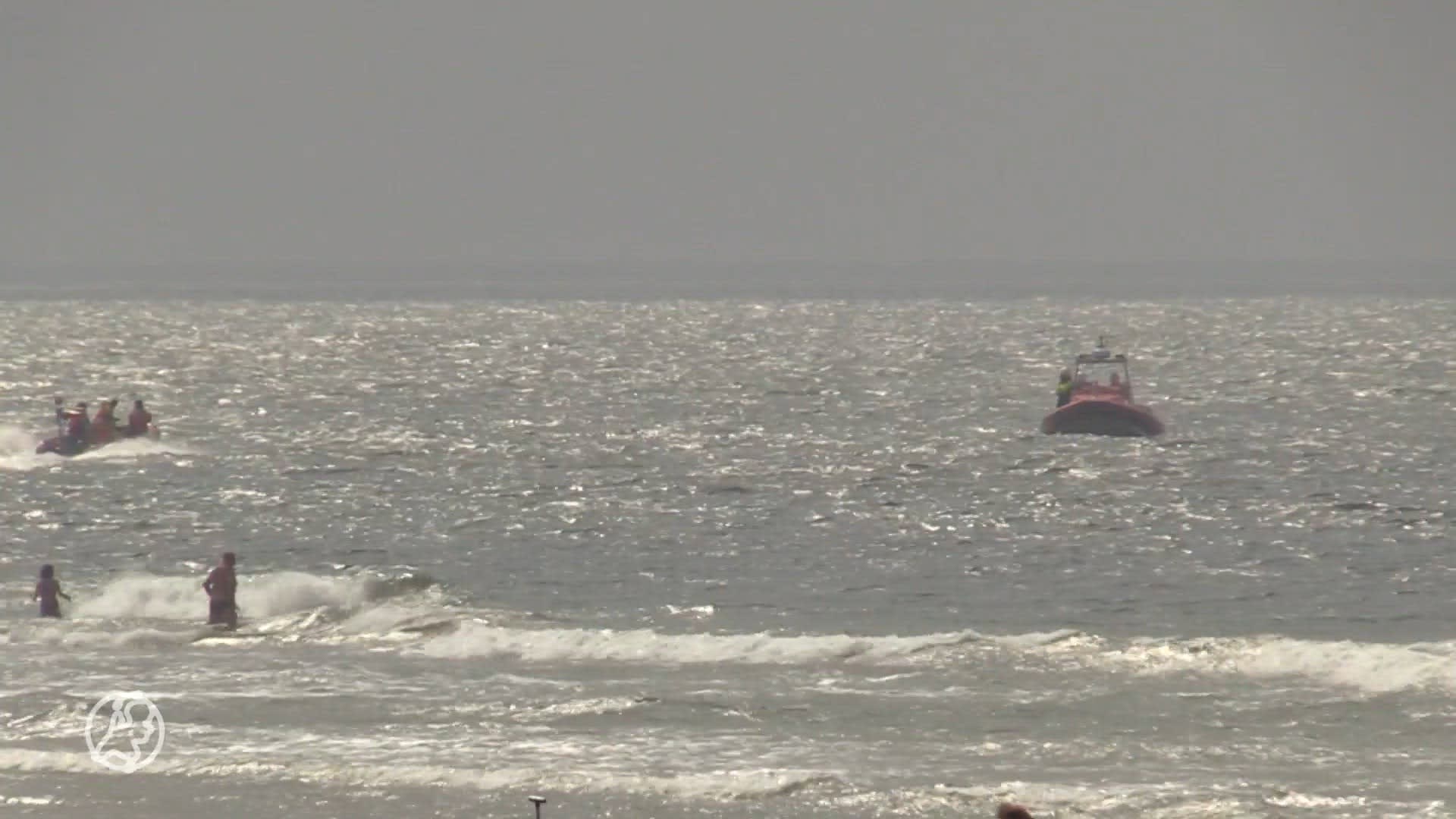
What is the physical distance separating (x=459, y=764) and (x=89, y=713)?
531cm

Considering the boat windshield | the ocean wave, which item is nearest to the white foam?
the ocean wave

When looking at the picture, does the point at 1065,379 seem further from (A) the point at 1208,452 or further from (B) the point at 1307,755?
(B) the point at 1307,755

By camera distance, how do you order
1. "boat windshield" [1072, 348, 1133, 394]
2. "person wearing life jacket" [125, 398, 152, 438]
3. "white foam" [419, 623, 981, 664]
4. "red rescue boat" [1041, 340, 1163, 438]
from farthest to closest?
"red rescue boat" [1041, 340, 1163, 438] < "person wearing life jacket" [125, 398, 152, 438] < "boat windshield" [1072, 348, 1133, 394] < "white foam" [419, 623, 981, 664]

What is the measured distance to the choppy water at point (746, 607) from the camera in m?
24.6

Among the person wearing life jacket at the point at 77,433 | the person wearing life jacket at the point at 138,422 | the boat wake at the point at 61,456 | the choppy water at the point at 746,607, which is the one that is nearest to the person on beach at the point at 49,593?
the choppy water at the point at 746,607

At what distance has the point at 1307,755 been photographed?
25.1 metres

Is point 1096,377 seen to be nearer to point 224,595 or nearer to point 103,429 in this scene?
point 103,429

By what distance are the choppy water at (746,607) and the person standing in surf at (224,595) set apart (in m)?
0.70

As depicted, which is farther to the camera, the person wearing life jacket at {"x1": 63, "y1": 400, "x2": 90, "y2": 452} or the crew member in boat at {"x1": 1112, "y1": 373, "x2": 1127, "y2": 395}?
the crew member in boat at {"x1": 1112, "y1": 373, "x2": 1127, "y2": 395}

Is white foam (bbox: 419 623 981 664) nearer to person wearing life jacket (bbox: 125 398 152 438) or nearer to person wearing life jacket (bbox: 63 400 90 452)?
person wearing life jacket (bbox: 63 400 90 452)

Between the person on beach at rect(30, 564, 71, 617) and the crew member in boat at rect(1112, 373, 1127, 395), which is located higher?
the crew member in boat at rect(1112, 373, 1127, 395)

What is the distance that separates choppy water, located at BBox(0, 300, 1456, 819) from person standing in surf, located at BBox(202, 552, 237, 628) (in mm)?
700

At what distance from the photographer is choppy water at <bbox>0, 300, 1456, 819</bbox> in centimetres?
2461

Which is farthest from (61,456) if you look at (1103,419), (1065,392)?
(1103,419)
